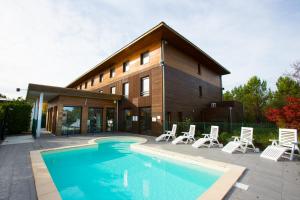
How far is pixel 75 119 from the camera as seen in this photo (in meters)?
13.5

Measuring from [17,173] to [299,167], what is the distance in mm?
8490

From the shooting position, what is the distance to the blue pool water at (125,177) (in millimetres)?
3994

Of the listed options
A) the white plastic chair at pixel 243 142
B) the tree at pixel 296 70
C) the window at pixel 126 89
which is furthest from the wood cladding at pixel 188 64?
the white plastic chair at pixel 243 142

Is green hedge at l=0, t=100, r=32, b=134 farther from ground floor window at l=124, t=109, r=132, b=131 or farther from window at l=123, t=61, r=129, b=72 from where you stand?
window at l=123, t=61, r=129, b=72

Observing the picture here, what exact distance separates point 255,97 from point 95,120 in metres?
24.2

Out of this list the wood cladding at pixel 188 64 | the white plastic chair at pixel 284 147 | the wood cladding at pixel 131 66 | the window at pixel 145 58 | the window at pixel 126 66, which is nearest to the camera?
the white plastic chair at pixel 284 147

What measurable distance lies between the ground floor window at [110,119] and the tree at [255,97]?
62.6ft

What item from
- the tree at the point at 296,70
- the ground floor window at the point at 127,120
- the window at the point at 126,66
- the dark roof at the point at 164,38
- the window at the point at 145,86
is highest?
the dark roof at the point at 164,38

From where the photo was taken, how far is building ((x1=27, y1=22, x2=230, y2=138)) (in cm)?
1231

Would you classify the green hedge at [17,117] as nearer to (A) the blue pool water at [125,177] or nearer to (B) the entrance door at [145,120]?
(A) the blue pool water at [125,177]

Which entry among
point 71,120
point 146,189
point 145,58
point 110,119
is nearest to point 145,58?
point 145,58

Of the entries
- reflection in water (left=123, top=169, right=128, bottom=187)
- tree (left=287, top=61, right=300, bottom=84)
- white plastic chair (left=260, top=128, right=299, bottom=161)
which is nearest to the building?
reflection in water (left=123, top=169, right=128, bottom=187)

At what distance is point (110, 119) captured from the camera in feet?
52.1

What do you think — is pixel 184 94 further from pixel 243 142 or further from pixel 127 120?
pixel 243 142
